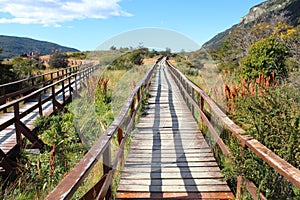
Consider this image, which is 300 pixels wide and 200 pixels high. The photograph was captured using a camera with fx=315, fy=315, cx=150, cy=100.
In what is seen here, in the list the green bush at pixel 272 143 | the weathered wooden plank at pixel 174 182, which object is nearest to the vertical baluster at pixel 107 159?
the weathered wooden plank at pixel 174 182

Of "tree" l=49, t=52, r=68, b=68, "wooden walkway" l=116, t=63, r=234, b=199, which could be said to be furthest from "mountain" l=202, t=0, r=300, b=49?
"wooden walkway" l=116, t=63, r=234, b=199

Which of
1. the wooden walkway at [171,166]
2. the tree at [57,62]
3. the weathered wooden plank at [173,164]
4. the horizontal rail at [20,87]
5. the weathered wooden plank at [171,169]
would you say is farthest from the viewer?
the tree at [57,62]

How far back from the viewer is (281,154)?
9.27 ft

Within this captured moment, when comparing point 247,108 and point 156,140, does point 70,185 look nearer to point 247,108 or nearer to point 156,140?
point 247,108

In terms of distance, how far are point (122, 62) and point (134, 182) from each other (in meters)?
20.3

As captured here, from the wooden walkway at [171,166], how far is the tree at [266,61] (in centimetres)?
473

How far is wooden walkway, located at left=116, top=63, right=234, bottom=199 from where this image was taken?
370cm

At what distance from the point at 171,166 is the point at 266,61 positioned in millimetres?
7591

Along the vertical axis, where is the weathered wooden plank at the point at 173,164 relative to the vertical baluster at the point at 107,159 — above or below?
below

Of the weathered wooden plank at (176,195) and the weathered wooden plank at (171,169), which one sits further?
the weathered wooden plank at (171,169)

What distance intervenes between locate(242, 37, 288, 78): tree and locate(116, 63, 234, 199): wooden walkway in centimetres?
473

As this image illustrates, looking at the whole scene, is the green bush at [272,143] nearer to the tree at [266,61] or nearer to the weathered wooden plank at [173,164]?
the weathered wooden plank at [173,164]

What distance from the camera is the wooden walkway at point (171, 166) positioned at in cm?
370

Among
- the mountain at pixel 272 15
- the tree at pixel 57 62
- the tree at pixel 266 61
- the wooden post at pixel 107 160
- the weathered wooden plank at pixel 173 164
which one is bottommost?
the tree at pixel 57 62
